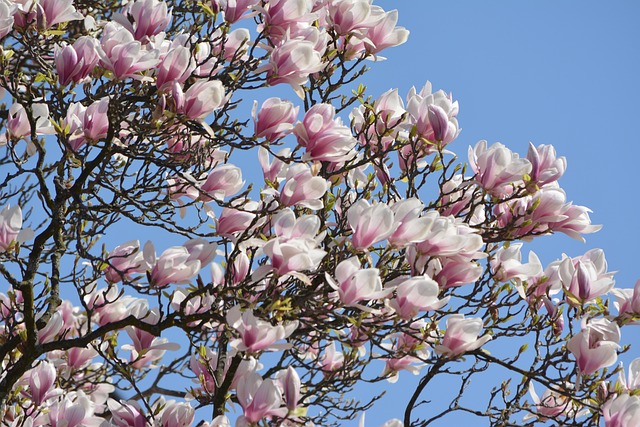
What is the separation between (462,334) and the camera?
9.15 ft

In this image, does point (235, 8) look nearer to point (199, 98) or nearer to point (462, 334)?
point (199, 98)

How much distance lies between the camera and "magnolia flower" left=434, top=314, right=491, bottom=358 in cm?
278

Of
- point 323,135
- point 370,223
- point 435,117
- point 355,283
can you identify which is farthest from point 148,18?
point 355,283

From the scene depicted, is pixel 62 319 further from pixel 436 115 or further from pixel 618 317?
pixel 618 317

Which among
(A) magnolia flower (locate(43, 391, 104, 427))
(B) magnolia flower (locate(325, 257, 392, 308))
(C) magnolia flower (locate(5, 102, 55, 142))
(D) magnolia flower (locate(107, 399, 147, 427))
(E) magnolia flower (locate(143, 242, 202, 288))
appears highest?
(C) magnolia flower (locate(5, 102, 55, 142))

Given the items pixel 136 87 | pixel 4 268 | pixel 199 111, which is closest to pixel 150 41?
pixel 136 87

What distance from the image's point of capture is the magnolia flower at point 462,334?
2.78 meters

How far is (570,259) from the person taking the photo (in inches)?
120

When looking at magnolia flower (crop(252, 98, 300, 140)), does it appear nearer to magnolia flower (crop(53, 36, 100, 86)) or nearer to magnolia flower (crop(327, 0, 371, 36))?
magnolia flower (crop(327, 0, 371, 36))

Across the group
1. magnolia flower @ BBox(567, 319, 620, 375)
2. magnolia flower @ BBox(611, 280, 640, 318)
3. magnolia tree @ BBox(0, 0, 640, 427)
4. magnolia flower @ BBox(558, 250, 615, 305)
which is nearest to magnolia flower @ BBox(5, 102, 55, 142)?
magnolia tree @ BBox(0, 0, 640, 427)

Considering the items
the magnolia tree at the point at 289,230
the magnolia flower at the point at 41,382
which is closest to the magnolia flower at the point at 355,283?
the magnolia tree at the point at 289,230

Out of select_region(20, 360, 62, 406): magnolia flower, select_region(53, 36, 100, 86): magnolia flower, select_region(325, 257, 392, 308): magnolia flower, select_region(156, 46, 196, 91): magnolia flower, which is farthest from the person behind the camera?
select_region(20, 360, 62, 406): magnolia flower

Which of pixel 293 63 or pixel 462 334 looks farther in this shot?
pixel 293 63

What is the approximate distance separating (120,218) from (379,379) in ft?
4.71
